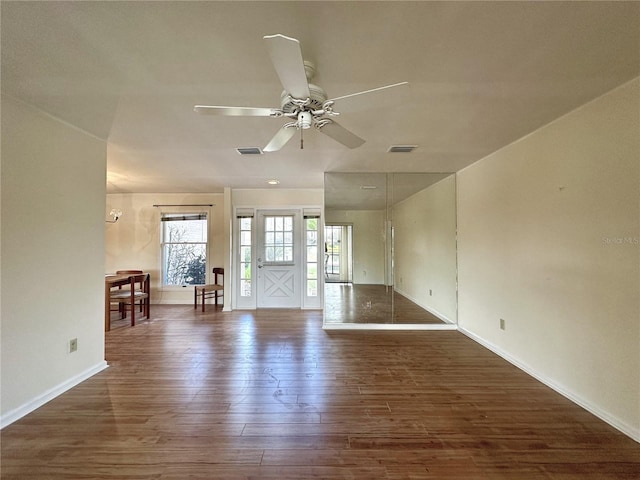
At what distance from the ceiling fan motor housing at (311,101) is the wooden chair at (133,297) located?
4328mm

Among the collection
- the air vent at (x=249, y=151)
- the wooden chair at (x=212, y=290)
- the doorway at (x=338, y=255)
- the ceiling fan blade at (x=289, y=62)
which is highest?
the air vent at (x=249, y=151)

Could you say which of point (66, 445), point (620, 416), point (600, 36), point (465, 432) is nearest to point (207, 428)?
point (66, 445)

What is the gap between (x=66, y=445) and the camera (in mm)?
1853

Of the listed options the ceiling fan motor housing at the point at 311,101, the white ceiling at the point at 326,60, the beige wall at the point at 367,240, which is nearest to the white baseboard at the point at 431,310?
the beige wall at the point at 367,240

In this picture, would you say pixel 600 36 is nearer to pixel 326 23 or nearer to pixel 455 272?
pixel 326 23

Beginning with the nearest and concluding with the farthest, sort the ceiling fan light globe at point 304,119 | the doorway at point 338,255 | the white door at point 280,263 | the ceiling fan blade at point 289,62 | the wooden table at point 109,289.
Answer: the ceiling fan blade at point 289,62 → the ceiling fan light globe at point 304,119 → the wooden table at point 109,289 → the doorway at point 338,255 → the white door at point 280,263

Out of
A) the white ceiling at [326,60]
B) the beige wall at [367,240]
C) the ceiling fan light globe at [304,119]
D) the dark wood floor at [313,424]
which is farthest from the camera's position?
the beige wall at [367,240]

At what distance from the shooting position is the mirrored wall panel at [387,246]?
14.9 feet

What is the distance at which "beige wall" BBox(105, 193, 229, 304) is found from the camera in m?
6.11

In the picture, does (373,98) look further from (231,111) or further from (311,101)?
(231,111)

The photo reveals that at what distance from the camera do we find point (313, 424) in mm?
2047

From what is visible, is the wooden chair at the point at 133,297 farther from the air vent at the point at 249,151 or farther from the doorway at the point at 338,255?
the doorway at the point at 338,255

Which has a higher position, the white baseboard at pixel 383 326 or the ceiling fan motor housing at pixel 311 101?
the ceiling fan motor housing at pixel 311 101

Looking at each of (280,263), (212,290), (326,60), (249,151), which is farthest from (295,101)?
(212,290)
